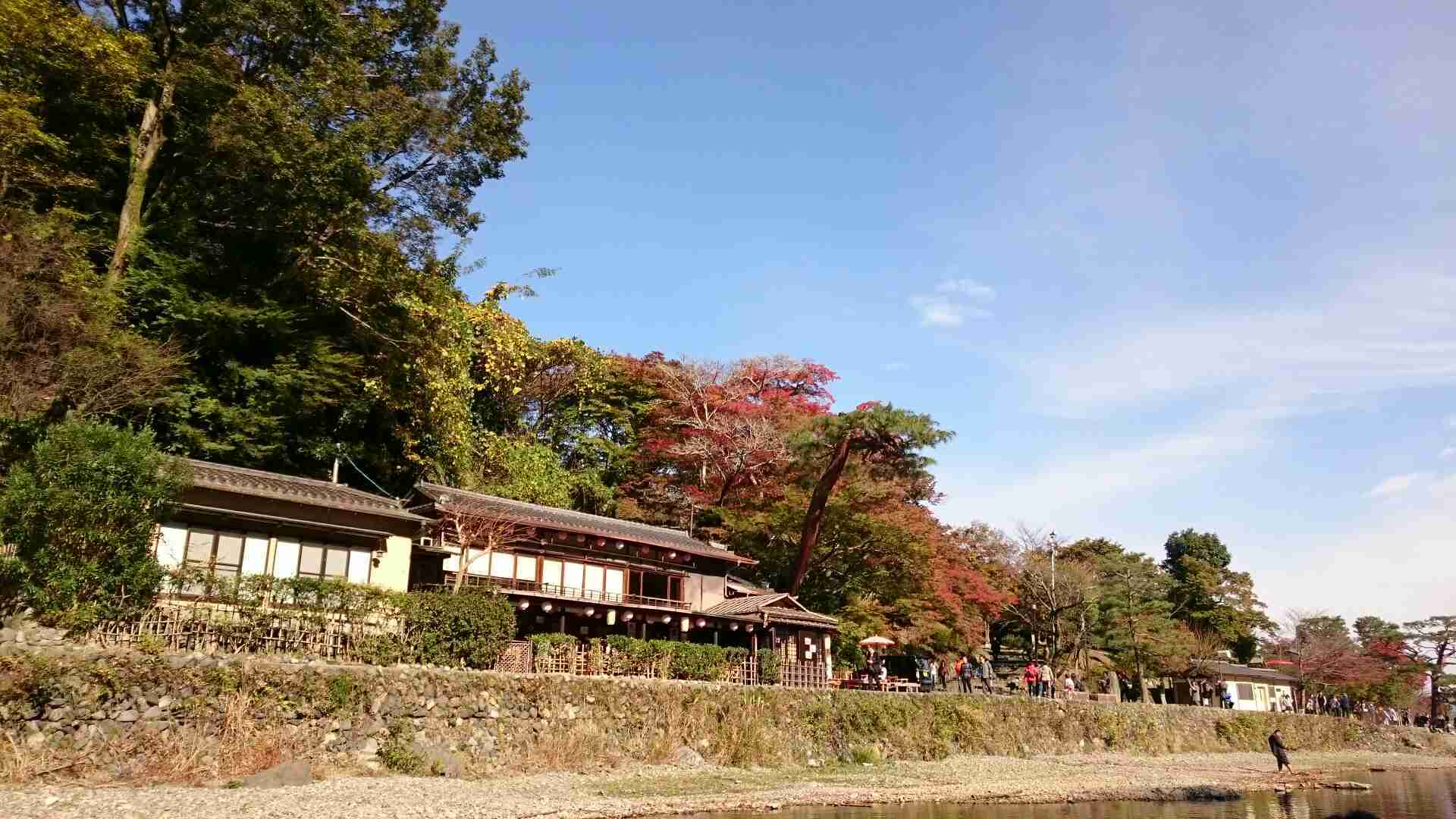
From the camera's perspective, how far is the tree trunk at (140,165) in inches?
973

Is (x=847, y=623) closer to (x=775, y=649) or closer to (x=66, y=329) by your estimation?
(x=775, y=649)

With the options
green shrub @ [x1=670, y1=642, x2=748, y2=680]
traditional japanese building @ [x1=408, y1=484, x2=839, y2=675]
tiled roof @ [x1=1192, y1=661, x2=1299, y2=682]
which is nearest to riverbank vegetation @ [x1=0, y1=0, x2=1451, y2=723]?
traditional japanese building @ [x1=408, y1=484, x2=839, y2=675]

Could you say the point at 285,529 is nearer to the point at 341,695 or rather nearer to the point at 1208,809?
the point at 341,695

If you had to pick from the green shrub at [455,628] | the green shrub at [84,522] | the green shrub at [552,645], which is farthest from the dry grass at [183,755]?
the green shrub at [552,645]

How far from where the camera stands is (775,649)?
108ft

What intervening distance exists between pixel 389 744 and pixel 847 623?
69.3ft

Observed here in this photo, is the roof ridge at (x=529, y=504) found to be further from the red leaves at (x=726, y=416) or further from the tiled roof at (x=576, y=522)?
the red leaves at (x=726, y=416)

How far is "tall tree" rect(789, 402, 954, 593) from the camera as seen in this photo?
1286 inches

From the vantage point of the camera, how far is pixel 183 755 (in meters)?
14.9

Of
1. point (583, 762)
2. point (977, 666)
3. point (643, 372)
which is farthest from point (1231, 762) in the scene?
point (643, 372)

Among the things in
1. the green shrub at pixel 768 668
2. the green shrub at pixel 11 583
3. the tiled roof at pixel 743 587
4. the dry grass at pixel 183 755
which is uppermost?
the tiled roof at pixel 743 587

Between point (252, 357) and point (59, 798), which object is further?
point (252, 357)

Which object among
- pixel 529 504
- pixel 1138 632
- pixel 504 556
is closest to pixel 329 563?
pixel 504 556

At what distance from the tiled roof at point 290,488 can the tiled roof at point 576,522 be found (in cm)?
306
